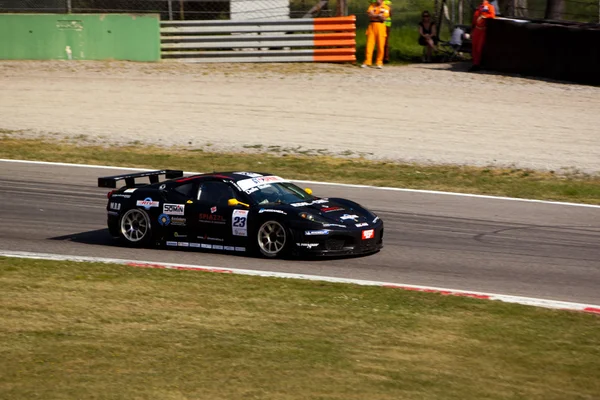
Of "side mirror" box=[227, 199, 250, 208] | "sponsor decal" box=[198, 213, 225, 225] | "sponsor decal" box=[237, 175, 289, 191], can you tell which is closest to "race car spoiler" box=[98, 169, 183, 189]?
"sponsor decal" box=[198, 213, 225, 225]

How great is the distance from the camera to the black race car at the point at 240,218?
11.5 meters

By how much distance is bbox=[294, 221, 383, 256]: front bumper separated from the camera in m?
11.4

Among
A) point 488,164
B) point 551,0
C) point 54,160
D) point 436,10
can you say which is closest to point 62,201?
point 54,160

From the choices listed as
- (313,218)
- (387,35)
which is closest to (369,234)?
(313,218)

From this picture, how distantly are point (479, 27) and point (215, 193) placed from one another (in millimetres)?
16022

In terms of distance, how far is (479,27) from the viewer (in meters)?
26.1

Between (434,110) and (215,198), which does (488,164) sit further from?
(215,198)

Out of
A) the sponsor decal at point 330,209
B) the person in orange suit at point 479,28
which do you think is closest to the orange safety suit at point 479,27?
the person in orange suit at point 479,28

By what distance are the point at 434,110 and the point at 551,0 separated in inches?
363

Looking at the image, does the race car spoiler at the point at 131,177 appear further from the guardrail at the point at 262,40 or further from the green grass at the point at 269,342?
the guardrail at the point at 262,40

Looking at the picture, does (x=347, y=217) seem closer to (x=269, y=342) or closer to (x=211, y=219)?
(x=211, y=219)

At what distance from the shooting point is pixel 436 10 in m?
28.7

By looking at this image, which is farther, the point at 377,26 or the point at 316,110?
the point at 377,26

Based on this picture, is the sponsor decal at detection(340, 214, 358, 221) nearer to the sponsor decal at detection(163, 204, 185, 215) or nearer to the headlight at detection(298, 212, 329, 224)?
the headlight at detection(298, 212, 329, 224)
